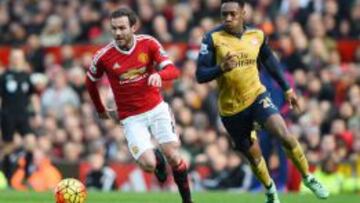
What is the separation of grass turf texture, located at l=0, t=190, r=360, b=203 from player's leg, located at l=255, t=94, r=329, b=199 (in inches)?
93.4

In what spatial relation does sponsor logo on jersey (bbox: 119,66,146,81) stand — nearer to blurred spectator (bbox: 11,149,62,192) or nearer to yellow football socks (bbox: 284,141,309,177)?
yellow football socks (bbox: 284,141,309,177)

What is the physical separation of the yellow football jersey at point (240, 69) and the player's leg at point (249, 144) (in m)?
0.14

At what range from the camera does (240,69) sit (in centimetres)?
1577

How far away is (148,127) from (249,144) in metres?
1.21

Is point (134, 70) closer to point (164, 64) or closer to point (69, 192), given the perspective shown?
point (164, 64)

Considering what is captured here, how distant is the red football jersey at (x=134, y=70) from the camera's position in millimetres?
15727

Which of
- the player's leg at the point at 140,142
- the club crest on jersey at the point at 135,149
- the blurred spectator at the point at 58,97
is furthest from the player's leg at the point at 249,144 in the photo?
the blurred spectator at the point at 58,97

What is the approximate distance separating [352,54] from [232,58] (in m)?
10.7

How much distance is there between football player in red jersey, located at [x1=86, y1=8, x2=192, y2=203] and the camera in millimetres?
Answer: 15648

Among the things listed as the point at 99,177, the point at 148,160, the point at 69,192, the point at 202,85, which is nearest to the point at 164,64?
the point at 148,160

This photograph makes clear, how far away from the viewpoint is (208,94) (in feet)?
82.7

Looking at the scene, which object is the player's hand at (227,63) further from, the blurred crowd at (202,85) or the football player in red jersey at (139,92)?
the blurred crowd at (202,85)

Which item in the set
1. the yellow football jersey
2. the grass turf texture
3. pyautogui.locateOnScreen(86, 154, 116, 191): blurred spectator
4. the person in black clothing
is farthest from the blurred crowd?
the yellow football jersey

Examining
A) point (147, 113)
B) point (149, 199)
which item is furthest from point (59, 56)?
point (147, 113)
